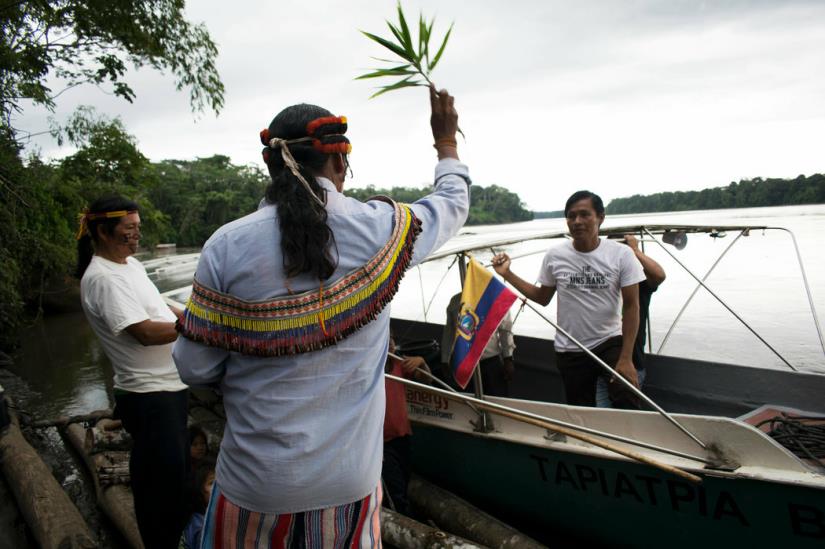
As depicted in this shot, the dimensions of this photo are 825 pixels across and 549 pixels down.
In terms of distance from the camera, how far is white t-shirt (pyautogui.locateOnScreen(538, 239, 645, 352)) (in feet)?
11.4

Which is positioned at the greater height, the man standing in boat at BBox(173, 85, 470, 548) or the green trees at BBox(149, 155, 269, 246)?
the green trees at BBox(149, 155, 269, 246)

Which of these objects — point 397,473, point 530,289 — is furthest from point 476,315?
point 397,473

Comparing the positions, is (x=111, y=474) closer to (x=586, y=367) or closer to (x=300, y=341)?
(x=586, y=367)

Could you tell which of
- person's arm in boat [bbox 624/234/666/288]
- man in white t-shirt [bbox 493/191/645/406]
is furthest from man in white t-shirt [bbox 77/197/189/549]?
person's arm in boat [bbox 624/234/666/288]

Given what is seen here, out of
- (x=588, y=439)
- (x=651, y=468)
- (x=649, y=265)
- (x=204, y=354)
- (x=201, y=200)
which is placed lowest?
(x=651, y=468)

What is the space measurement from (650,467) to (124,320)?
8.34 feet

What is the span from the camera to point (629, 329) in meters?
3.39

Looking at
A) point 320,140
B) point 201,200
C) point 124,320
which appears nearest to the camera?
point 320,140

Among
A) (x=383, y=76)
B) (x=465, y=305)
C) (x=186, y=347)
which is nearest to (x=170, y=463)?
(x=186, y=347)

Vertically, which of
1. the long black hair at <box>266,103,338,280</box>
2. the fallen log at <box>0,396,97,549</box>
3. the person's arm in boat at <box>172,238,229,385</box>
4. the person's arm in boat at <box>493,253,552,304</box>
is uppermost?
the long black hair at <box>266,103,338,280</box>

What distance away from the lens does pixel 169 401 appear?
96.1 inches

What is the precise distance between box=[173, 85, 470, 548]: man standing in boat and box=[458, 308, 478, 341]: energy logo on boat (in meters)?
1.61

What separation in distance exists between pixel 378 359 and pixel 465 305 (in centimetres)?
171

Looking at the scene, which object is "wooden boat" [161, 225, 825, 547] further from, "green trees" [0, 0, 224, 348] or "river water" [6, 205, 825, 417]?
"green trees" [0, 0, 224, 348]
